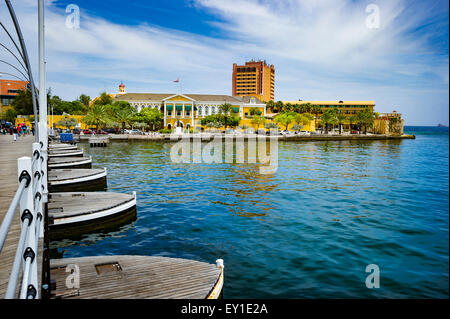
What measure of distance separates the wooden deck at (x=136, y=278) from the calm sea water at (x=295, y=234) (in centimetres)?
190

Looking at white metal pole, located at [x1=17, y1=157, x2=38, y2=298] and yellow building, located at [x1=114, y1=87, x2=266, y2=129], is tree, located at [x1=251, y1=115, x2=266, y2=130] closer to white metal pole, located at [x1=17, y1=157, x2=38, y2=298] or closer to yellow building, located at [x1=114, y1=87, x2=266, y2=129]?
yellow building, located at [x1=114, y1=87, x2=266, y2=129]

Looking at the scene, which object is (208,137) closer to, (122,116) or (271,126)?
(122,116)

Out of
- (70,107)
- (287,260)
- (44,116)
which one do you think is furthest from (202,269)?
(70,107)

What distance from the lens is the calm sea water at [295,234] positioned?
11.6m

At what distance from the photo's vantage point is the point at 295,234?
53.9 ft

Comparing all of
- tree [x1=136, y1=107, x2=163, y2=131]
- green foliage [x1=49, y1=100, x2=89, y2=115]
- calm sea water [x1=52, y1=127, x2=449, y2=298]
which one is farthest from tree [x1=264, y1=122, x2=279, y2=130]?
calm sea water [x1=52, y1=127, x2=449, y2=298]

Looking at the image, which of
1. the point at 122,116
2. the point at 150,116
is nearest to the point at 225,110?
the point at 150,116

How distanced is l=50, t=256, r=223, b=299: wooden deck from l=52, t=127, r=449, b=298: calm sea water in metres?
1.90

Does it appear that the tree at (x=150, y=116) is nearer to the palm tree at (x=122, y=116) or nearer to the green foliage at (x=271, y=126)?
the palm tree at (x=122, y=116)

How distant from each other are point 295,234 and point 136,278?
30.9ft
